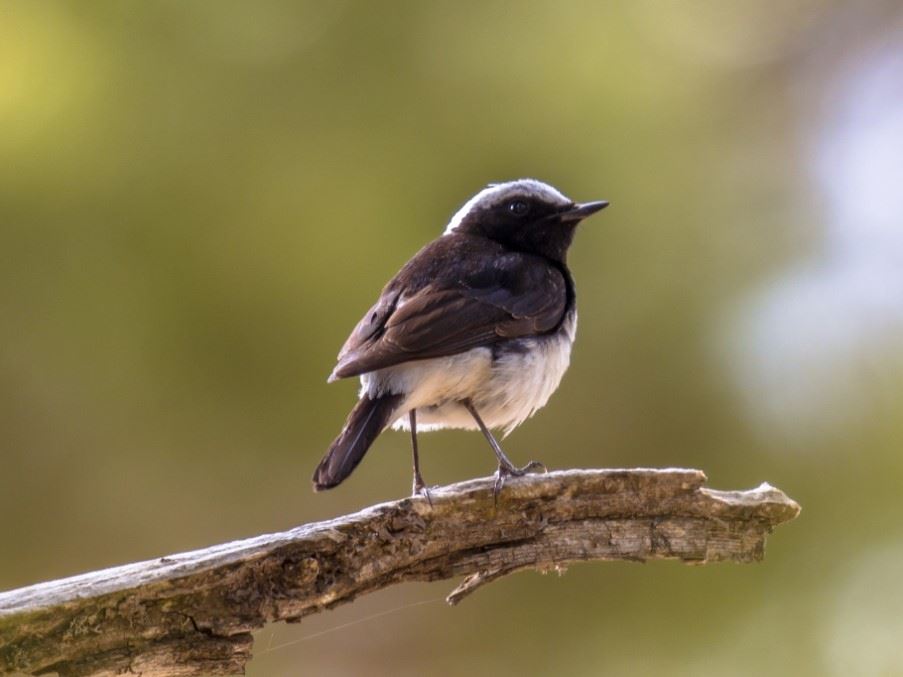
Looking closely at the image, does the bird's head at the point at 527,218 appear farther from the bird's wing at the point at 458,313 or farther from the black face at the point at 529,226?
the bird's wing at the point at 458,313

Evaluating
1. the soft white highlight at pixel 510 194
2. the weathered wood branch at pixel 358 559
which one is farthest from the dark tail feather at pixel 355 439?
the soft white highlight at pixel 510 194

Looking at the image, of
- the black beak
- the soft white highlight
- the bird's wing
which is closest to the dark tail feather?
the bird's wing

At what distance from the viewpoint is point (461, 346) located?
15.5 ft

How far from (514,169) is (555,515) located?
8.99 ft

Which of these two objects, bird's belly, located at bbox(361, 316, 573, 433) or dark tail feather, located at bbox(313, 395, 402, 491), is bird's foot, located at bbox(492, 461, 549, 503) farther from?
dark tail feather, located at bbox(313, 395, 402, 491)

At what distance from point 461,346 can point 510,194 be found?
148cm

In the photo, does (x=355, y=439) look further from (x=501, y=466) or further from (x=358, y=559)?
(x=358, y=559)

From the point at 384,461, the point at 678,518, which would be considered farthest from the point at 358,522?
the point at 384,461

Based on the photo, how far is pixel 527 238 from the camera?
585 centimetres

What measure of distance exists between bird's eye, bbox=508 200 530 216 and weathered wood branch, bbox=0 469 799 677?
2.11 m

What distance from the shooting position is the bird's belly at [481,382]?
4641 mm

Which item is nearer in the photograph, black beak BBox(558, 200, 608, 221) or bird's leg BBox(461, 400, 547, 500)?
bird's leg BBox(461, 400, 547, 500)

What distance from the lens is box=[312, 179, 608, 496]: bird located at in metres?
4.43

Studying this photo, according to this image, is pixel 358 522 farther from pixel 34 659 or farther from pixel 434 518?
pixel 34 659
